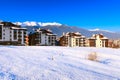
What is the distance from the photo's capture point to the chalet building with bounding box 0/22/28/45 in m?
104

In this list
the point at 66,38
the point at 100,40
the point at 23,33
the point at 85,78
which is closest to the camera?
the point at 85,78

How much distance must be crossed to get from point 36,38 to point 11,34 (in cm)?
2010

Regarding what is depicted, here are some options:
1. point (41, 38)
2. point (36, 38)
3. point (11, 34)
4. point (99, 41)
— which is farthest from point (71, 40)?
point (11, 34)

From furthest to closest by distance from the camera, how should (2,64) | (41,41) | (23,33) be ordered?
(41,41)
(23,33)
(2,64)

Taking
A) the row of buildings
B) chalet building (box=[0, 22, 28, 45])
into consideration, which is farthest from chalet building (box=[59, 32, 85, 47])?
chalet building (box=[0, 22, 28, 45])

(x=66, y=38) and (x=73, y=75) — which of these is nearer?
(x=73, y=75)

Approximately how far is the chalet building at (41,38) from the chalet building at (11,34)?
14810 mm

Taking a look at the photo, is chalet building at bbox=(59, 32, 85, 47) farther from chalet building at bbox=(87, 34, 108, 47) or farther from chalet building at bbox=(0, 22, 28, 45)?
chalet building at bbox=(0, 22, 28, 45)

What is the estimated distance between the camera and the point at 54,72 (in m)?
10.2

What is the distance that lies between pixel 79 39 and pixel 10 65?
454ft

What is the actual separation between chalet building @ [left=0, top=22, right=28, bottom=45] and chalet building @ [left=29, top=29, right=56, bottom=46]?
48.6ft

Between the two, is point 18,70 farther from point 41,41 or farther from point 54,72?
point 41,41

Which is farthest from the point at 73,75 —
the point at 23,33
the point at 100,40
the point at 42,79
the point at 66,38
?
the point at 100,40

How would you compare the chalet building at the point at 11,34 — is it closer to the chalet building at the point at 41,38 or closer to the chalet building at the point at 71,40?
the chalet building at the point at 41,38
